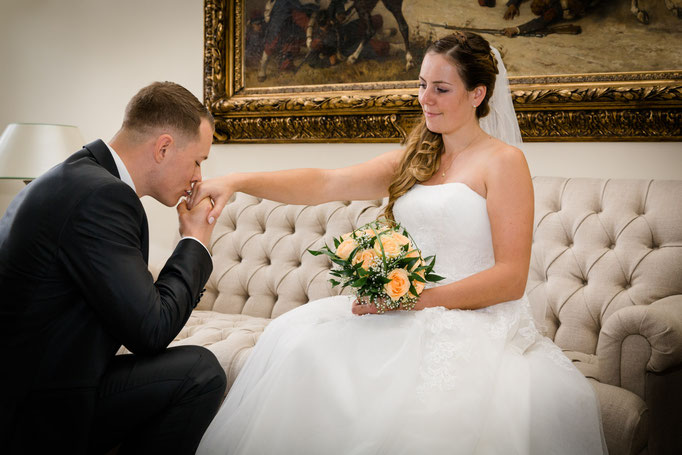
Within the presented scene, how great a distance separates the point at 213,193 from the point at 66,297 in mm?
755

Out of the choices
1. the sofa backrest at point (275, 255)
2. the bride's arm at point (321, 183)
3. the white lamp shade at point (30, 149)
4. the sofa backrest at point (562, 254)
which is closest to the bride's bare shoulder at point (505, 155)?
the bride's arm at point (321, 183)

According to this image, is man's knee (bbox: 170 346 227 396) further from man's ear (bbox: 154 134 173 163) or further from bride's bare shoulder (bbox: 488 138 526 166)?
bride's bare shoulder (bbox: 488 138 526 166)

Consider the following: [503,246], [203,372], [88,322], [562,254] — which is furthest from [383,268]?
[562,254]

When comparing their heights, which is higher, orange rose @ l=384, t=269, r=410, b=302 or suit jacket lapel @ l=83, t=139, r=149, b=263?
suit jacket lapel @ l=83, t=139, r=149, b=263

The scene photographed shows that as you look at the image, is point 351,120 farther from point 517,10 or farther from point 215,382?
point 215,382

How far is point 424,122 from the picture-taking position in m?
2.64

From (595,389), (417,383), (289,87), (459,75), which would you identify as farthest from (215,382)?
(289,87)

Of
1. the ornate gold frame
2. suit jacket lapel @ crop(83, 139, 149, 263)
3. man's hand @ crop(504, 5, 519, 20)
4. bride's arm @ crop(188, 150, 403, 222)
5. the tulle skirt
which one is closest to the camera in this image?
the tulle skirt

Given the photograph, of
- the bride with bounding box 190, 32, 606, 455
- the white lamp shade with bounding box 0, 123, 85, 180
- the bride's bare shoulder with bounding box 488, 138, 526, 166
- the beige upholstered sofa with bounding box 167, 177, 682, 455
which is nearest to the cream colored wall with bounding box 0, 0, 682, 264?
the beige upholstered sofa with bounding box 167, 177, 682, 455

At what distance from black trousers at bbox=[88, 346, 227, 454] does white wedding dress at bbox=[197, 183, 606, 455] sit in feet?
0.36

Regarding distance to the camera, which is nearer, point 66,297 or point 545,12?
point 66,297

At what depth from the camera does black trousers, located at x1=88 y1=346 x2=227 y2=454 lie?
5.55 ft

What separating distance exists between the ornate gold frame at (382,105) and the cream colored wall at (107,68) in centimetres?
13

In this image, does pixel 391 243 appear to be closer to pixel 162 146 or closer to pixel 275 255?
pixel 162 146
